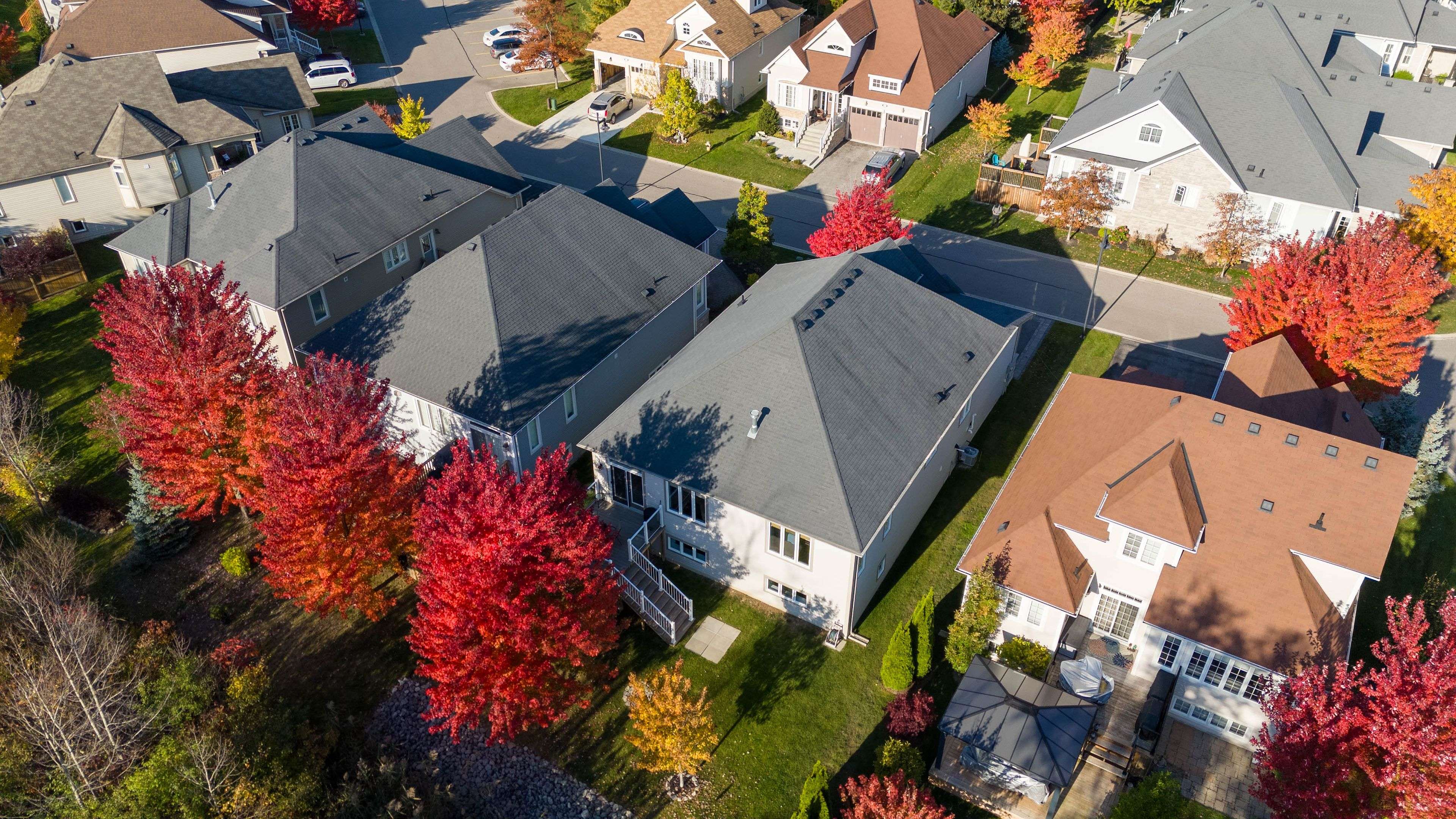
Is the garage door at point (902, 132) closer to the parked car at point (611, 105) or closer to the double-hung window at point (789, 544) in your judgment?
the parked car at point (611, 105)

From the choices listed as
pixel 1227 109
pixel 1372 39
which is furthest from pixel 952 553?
pixel 1372 39

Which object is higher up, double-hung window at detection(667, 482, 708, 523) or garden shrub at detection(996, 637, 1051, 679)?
double-hung window at detection(667, 482, 708, 523)

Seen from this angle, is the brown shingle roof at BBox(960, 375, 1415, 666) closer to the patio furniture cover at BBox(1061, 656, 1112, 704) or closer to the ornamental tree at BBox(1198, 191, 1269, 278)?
the patio furniture cover at BBox(1061, 656, 1112, 704)

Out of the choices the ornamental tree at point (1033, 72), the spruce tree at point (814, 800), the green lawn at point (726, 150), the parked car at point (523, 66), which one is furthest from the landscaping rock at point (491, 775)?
the ornamental tree at point (1033, 72)

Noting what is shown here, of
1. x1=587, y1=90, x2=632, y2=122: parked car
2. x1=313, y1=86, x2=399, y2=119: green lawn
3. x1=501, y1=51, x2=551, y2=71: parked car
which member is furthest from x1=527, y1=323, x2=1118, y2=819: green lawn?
x1=313, y1=86, x2=399, y2=119: green lawn

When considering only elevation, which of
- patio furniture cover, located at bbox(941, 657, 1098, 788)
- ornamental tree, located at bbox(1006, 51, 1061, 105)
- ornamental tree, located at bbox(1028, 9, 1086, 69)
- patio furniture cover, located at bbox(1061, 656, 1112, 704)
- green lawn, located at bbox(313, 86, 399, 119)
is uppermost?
ornamental tree, located at bbox(1028, 9, 1086, 69)

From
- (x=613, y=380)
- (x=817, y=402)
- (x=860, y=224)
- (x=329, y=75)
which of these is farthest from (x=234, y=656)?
(x=329, y=75)
